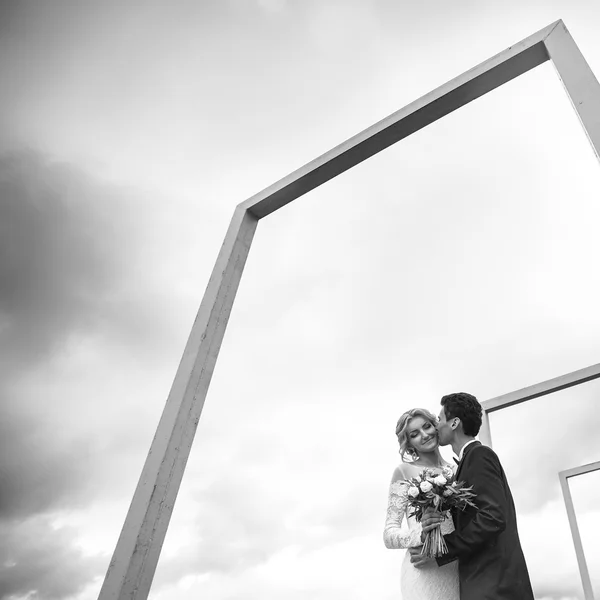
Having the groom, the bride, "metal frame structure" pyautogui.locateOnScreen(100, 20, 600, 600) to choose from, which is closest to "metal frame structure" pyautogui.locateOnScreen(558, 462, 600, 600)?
the bride

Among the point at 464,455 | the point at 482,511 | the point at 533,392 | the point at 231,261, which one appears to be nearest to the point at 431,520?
the point at 482,511

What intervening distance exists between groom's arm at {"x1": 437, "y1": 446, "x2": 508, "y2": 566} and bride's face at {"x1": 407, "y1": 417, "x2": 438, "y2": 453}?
694 millimetres

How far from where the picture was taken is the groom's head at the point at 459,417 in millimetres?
2896

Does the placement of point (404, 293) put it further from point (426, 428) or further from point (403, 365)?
point (426, 428)

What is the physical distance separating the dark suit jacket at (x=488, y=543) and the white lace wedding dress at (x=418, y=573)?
0.40 feet

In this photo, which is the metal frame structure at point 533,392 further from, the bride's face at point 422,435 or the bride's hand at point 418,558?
the bride's hand at point 418,558

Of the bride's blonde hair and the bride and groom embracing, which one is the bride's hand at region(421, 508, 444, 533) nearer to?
the bride and groom embracing

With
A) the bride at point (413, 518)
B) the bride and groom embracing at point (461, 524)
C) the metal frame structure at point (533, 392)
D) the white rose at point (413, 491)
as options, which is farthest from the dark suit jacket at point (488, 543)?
the metal frame structure at point (533, 392)

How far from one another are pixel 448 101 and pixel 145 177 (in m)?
4.68

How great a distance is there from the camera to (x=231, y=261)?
108 inches

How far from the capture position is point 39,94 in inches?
221

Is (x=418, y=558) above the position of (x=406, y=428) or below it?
below

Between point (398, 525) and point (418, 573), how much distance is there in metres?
0.27

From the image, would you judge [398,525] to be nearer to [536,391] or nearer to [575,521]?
[536,391]
